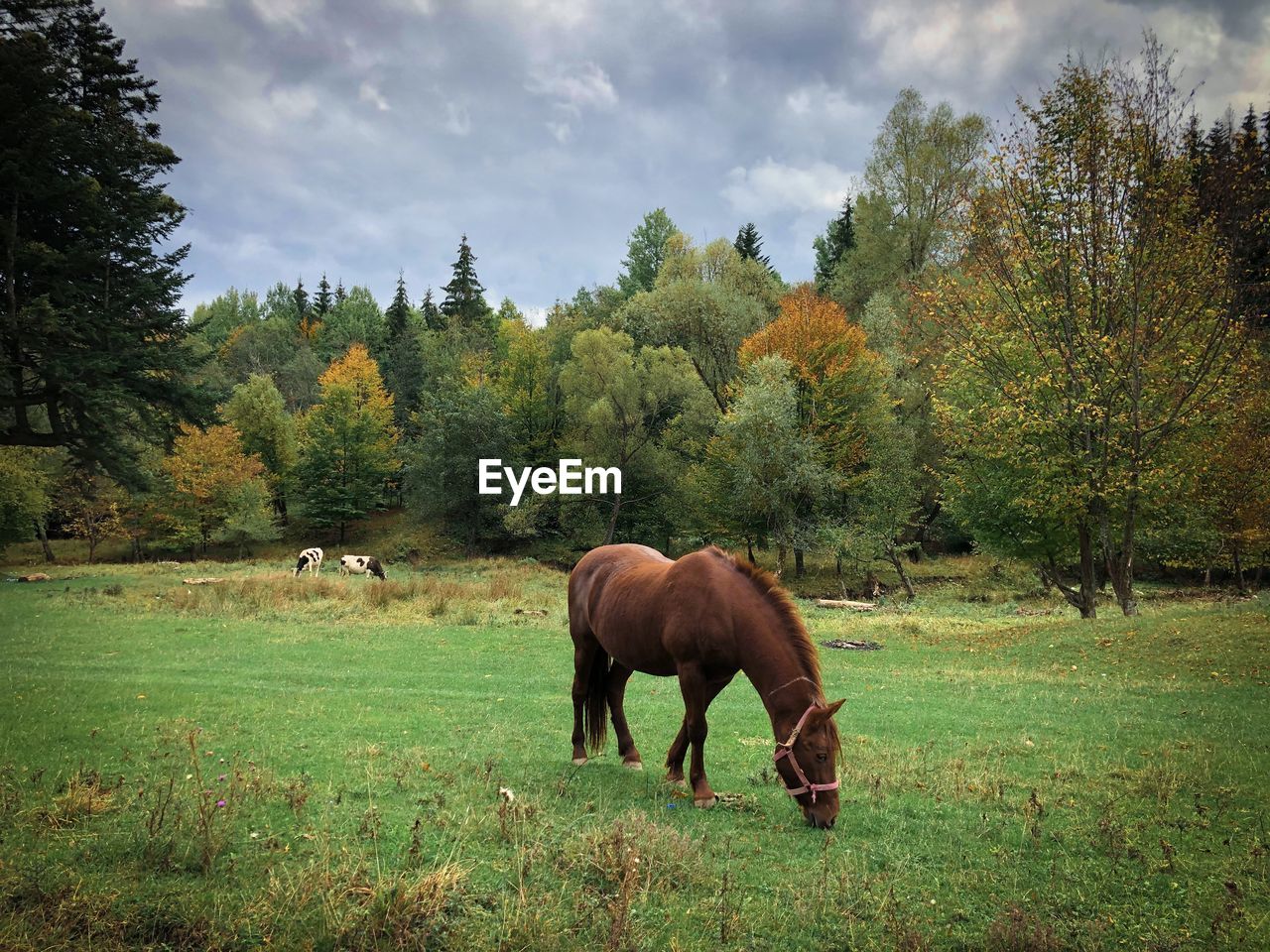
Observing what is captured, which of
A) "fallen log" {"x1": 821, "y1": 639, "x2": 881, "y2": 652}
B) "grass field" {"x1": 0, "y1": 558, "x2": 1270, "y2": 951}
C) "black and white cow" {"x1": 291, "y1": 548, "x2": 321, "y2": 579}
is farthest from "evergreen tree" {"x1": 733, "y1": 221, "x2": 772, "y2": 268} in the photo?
"grass field" {"x1": 0, "y1": 558, "x2": 1270, "y2": 951}

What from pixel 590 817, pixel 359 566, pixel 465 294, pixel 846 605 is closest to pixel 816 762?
pixel 590 817

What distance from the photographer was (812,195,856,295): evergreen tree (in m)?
64.5

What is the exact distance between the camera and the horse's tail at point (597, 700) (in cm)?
768

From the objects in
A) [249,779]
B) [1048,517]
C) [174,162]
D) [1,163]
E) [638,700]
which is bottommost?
[638,700]

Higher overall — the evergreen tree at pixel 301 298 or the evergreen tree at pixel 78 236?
the evergreen tree at pixel 301 298

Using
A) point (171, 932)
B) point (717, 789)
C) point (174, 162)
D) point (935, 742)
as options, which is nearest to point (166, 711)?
point (171, 932)

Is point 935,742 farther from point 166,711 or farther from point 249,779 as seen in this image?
Answer: point 166,711

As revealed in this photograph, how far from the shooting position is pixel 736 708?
11094 mm

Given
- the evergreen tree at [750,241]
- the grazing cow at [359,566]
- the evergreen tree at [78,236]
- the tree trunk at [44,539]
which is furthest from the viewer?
the evergreen tree at [750,241]

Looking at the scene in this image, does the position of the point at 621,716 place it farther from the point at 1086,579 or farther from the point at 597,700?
the point at 1086,579

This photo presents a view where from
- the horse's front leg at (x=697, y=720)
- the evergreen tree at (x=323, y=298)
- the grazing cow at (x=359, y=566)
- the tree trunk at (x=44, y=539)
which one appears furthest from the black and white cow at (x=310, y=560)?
the evergreen tree at (x=323, y=298)

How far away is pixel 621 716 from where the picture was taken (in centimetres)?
752

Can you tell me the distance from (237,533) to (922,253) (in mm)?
47956

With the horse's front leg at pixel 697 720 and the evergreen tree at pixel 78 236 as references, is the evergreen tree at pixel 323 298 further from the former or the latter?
the horse's front leg at pixel 697 720
